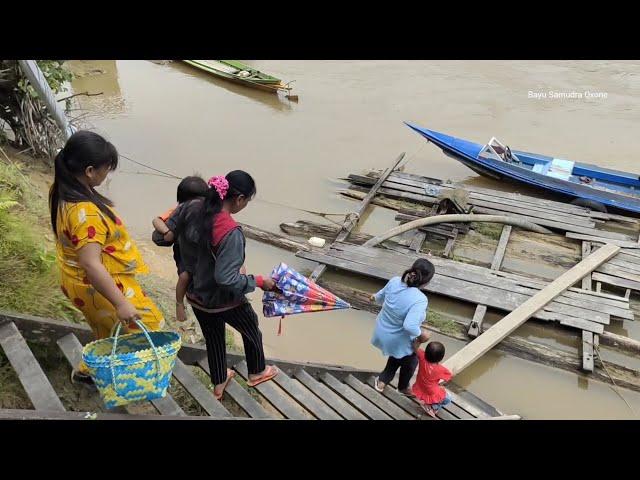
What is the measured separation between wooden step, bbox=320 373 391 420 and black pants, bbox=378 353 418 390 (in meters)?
0.32

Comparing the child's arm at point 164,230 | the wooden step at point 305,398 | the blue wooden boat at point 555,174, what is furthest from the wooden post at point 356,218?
the child's arm at point 164,230

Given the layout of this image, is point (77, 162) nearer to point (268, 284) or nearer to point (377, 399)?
point (268, 284)

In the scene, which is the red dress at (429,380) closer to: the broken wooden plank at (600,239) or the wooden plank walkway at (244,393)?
the wooden plank walkway at (244,393)

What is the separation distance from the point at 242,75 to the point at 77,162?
492 inches

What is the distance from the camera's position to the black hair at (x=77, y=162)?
7.14 feet

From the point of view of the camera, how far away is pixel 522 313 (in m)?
5.80

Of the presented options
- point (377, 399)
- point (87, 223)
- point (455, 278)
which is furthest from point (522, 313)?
point (87, 223)

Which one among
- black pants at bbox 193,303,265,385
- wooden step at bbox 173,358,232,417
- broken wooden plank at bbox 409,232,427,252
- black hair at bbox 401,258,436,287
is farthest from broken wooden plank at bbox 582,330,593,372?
wooden step at bbox 173,358,232,417

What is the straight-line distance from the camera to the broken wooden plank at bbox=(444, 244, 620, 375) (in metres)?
5.12

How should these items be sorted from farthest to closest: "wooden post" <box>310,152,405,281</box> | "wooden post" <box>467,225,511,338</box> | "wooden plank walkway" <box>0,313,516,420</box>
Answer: "wooden post" <box>310,152,405,281</box>
"wooden post" <box>467,225,511,338</box>
"wooden plank walkway" <box>0,313,516,420</box>

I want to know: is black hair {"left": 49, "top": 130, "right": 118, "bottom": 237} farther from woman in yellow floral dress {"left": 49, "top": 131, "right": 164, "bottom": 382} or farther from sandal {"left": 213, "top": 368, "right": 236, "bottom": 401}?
sandal {"left": 213, "top": 368, "right": 236, "bottom": 401}

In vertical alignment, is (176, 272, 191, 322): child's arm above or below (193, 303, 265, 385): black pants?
above

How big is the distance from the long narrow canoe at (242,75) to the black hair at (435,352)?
1071cm

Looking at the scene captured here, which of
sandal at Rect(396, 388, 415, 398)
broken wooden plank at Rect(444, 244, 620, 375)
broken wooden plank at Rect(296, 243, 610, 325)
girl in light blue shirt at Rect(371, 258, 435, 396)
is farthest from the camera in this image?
broken wooden plank at Rect(296, 243, 610, 325)
